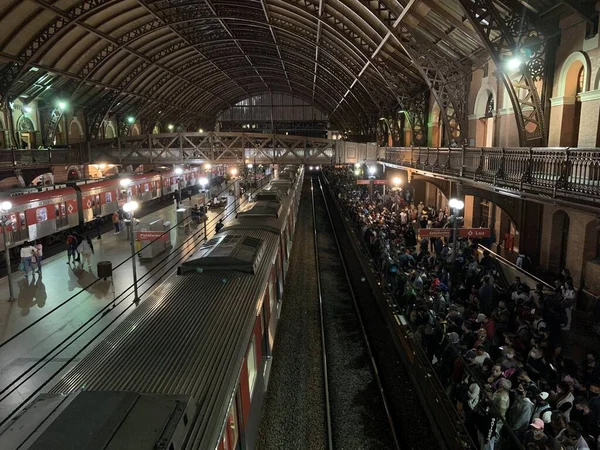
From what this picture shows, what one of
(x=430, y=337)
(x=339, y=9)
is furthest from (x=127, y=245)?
(x=430, y=337)

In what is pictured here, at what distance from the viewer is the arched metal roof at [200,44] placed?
2017cm

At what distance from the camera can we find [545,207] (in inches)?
587

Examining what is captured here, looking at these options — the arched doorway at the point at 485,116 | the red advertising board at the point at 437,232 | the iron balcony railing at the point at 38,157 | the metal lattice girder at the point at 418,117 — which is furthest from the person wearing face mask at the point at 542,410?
the iron balcony railing at the point at 38,157

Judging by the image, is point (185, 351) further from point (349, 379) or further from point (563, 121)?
point (563, 121)

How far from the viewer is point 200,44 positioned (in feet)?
115

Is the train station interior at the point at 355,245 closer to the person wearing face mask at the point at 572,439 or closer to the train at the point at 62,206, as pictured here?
the person wearing face mask at the point at 572,439

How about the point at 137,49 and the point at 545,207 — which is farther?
the point at 137,49

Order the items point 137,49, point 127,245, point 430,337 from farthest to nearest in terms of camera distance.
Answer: point 137,49
point 127,245
point 430,337

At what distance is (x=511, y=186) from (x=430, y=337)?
4599 mm

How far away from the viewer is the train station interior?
20.7 feet

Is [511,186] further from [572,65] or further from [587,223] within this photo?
[572,65]

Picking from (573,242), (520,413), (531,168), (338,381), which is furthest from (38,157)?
(520,413)

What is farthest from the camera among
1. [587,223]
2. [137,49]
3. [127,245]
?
[137,49]

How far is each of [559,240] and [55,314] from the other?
52.1ft
